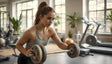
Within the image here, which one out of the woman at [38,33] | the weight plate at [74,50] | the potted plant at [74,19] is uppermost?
the potted plant at [74,19]

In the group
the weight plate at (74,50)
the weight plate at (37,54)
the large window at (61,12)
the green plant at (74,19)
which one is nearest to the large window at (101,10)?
the green plant at (74,19)

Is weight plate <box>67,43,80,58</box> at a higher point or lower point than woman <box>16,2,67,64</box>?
lower

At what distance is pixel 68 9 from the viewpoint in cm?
698

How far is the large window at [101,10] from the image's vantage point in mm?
5876

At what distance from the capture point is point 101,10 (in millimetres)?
6047

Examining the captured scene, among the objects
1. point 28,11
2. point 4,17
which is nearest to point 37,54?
point 28,11

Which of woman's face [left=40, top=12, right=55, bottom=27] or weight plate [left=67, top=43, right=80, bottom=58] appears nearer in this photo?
woman's face [left=40, top=12, right=55, bottom=27]

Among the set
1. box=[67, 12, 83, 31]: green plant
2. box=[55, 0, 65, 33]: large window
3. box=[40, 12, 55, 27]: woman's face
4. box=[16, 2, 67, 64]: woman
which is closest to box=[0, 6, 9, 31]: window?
box=[55, 0, 65, 33]: large window

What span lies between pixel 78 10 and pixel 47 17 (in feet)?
18.5

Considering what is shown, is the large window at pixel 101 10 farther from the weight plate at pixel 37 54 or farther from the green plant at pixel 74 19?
the weight plate at pixel 37 54

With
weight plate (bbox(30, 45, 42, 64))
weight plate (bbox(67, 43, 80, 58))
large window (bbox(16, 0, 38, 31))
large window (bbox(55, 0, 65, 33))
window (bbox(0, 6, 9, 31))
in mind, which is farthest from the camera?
window (bbox(0, 6, 9, 31))

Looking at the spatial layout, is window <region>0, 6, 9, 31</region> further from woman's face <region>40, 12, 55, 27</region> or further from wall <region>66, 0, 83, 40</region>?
woman's face <region>40, 12, 55, 27</region>

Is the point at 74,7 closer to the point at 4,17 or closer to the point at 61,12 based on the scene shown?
the point at 61,12

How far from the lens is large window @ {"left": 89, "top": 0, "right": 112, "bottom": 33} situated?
5876 millimetres
